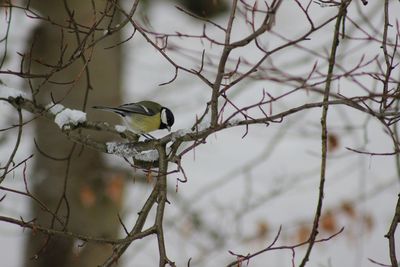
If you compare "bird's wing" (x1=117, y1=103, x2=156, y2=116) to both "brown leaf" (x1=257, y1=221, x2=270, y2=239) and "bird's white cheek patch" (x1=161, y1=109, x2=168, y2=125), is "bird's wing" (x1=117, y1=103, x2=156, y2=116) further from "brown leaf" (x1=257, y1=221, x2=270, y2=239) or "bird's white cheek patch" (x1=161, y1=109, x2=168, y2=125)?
"brown leaf" (x1=257, y1=221, x2=270, y2=239)

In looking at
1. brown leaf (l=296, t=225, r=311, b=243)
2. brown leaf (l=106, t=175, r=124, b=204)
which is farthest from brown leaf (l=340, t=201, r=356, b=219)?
brown leaf (l=106, t=175, r=124, b=204)

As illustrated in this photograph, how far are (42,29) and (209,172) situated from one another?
3.33 meters

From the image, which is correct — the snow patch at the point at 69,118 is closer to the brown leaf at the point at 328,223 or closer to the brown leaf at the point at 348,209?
the brown leaf at the point at 328,223

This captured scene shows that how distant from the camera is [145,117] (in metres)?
4.08

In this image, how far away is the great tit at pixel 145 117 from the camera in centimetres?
397

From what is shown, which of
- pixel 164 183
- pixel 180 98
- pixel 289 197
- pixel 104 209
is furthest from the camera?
pixel 180 98

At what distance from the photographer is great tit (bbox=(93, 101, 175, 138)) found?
3975 mm

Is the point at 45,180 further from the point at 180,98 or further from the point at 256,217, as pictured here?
the point at 180,98

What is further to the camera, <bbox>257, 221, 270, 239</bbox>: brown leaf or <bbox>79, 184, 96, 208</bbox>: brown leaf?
<bbox>257, 221, 270, 239</bbox>: brown leaf

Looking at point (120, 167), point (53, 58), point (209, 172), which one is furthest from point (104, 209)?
point (209, 172)

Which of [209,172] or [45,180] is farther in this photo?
[209,172]

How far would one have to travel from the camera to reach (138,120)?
4.05m

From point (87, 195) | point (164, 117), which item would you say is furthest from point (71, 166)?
point (164, 117)

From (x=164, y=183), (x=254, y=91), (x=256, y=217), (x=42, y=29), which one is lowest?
(x=164, y=183)
